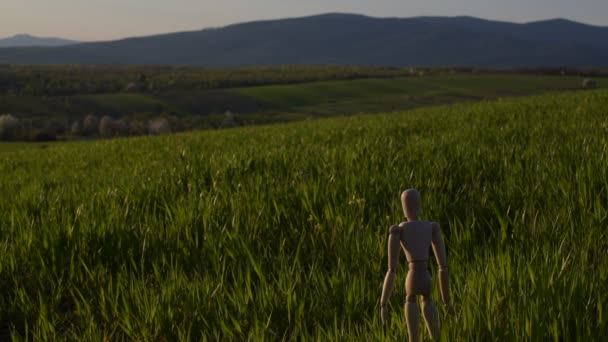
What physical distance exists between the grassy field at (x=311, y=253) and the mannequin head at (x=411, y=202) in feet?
1.76

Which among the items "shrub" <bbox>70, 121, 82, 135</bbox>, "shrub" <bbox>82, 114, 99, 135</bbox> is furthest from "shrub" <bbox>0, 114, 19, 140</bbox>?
"shrub" <bbox>82, 114, 99, 135</bbox>

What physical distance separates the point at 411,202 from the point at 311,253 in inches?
80.5

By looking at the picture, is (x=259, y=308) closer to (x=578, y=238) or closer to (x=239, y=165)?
(x=578, y=238)

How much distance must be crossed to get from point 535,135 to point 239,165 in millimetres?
3859

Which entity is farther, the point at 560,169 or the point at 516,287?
the point at 560,169

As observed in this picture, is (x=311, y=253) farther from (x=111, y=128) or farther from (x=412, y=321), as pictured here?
(x=111, y=128)

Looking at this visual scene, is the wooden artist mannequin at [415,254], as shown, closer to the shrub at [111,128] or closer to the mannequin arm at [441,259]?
the mannequin arm at [441,259]

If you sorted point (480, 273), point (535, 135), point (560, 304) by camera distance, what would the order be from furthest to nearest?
point (535, 135)
point (480, 273)
point (560, 304)

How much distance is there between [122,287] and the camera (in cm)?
292

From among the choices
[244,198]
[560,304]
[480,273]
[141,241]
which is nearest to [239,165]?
[244,198]

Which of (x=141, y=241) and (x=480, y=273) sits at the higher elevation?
(x=480, y=273)

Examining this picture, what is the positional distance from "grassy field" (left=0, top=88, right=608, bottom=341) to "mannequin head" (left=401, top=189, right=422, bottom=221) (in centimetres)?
54

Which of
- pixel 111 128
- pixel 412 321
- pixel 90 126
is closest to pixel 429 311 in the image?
pixel 412 321

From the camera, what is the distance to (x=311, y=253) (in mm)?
3578
